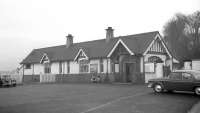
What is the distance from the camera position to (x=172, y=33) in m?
57.3

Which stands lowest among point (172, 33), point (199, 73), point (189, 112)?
point (189, 112)

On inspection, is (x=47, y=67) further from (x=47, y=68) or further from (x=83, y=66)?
(x=83, y=66)

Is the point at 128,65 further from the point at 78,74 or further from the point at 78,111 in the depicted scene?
the point at 78,111

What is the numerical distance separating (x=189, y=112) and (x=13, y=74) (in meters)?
27.4

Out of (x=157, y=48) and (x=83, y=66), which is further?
(x=83, y=66)

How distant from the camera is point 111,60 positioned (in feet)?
103

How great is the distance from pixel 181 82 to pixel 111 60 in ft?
51.5

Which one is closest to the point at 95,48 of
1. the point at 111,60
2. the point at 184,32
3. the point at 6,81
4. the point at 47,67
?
the point at 111,60

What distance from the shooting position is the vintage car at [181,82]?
1568cm

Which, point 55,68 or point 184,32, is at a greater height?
point 184,32

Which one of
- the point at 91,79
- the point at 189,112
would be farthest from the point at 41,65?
the point at 189,112

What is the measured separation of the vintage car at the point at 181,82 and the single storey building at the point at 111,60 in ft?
34.0

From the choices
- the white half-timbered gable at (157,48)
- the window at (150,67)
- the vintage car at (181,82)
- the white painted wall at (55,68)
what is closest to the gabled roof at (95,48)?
the white painted wall at (55,68)

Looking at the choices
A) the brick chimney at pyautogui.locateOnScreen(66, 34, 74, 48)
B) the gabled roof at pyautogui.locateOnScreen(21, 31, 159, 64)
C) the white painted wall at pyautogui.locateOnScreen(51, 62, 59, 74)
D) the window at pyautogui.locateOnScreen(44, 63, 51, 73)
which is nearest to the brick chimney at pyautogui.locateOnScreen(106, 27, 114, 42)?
the gabled roof at pyautogui.locateOnScreen(21, 31, 159, 64)
